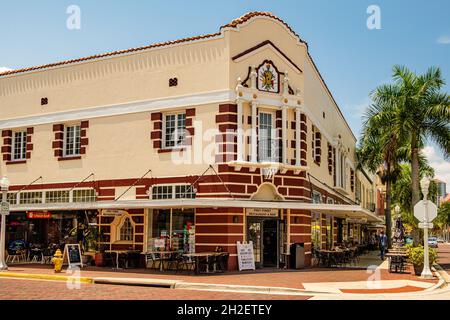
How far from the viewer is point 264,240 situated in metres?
23.4

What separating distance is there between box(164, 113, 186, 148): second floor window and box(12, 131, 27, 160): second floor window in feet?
28.4

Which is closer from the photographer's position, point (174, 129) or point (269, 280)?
point (269, 280)

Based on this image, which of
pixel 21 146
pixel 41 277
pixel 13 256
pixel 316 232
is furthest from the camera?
pixel 21 146

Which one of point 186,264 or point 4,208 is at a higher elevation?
point 4,208

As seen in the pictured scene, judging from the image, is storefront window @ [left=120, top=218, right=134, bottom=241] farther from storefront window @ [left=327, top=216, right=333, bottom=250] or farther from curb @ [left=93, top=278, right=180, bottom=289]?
storefront window @ [left=327, top=216, right=333, bottom=250]

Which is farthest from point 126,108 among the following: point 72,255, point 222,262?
point 222,262

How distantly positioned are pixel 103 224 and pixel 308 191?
31.1 feet

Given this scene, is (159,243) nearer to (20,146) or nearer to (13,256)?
(13,256)

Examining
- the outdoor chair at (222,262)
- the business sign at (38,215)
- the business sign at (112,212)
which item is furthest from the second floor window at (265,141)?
the business sign at (38,215)

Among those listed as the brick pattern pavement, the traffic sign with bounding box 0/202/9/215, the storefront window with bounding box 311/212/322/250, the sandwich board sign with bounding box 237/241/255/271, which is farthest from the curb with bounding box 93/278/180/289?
the storefront window with bounding box 311/212/322/250

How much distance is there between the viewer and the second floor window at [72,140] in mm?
26891

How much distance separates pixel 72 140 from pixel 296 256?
12346 millimetres

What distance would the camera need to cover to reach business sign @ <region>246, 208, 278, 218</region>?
75.4 ft

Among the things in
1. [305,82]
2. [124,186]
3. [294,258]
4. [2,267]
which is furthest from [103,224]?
[305,82]
